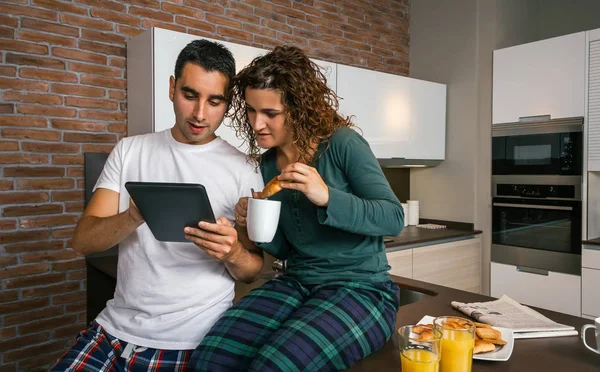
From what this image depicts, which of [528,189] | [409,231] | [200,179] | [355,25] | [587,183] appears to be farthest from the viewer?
[355,25]

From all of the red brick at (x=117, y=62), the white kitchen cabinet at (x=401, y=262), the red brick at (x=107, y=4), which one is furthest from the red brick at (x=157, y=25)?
the white kitchen cabinet at (x=401, y=262)

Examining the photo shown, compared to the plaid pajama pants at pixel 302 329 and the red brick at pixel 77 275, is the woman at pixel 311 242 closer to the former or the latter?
the plaid pajama pants at pixel 302 329

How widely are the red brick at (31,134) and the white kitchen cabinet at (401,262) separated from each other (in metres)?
1.94

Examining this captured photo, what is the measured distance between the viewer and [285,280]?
129cm

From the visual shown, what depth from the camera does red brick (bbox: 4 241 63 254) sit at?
7.30 feet

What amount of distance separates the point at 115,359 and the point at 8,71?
64.3 inches

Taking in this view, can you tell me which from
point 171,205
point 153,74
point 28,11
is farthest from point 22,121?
point 171,205

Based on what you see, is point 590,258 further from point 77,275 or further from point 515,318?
point 77,275

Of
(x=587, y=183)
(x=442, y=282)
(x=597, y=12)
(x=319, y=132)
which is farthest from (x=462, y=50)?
(x=319, y=132)

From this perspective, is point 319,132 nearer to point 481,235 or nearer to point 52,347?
point 52,347

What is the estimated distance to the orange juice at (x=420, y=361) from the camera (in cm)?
84

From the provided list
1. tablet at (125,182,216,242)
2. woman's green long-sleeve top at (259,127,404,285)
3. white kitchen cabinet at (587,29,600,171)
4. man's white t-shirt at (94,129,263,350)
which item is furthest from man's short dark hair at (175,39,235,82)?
white kitchen cabinet at (587,29,600,171)

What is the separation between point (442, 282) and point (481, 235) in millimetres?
563

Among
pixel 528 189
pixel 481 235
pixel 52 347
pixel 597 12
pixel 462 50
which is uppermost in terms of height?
pixel 597 12
